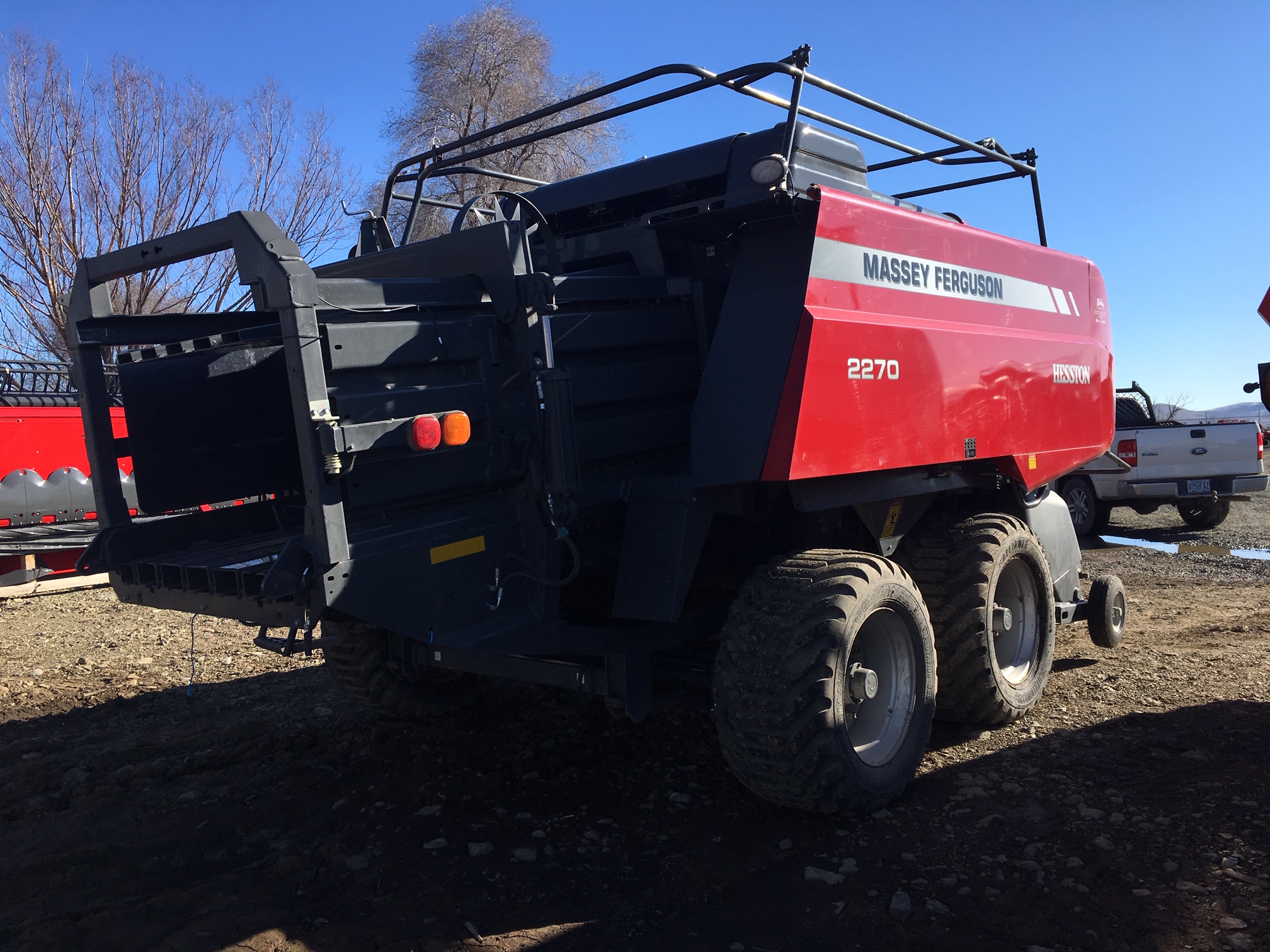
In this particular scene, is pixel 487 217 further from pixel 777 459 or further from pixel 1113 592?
pixel 1113 592

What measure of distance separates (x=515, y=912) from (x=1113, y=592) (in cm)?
Answer: 458

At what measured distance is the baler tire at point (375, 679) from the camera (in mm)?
4918

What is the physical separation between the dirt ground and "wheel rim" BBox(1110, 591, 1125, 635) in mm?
297

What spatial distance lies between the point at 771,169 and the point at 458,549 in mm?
1803

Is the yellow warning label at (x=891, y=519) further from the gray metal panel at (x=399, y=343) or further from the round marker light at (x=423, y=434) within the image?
the round marker light at (x=423, y=434)

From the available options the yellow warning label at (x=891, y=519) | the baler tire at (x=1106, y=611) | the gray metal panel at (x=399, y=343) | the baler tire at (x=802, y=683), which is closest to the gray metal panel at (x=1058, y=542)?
the baler tire at (x=1106, y=611)

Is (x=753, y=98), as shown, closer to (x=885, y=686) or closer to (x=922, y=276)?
(x=922, y=276)

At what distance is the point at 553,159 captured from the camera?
20.6 meters

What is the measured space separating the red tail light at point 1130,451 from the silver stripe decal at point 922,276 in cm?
780

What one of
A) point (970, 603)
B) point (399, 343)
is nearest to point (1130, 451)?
point (970, 603)

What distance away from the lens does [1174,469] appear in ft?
40.1

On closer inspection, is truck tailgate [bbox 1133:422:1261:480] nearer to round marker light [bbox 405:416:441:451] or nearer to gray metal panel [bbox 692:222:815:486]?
gray metal panel [bbox 692:222:815:486]

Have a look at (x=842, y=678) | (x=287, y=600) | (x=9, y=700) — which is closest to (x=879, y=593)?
(x=842, y=678)

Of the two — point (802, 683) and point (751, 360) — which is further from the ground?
point (751, 360)
